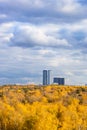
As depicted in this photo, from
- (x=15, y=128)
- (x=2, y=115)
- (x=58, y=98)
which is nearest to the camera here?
(x=15, y=128)

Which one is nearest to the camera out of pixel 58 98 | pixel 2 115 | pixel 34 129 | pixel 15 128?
pixel 34 129

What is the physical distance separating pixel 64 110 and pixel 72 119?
10776 millimetres

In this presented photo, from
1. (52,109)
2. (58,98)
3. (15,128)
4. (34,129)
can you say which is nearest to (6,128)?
(15,128)

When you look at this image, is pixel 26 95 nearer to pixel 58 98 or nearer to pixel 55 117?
pixel 58 98

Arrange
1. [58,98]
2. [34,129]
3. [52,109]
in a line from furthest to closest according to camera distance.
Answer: [58,98] < [52,109] < [34,129]

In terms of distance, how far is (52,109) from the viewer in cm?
13075

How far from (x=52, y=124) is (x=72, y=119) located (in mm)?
13669

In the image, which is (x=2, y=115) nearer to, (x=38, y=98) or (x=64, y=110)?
(x=64, y=110)

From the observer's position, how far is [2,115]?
119m

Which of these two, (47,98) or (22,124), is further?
(47,98)

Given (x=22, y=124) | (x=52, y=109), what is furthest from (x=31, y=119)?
(x=52, y=109)

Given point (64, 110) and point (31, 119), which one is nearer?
point (31, 119)

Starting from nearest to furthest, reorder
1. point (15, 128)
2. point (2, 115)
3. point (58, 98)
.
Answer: point (15, 128) < point (2, 115) < point (58, 98)

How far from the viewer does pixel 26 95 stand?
639 feet
